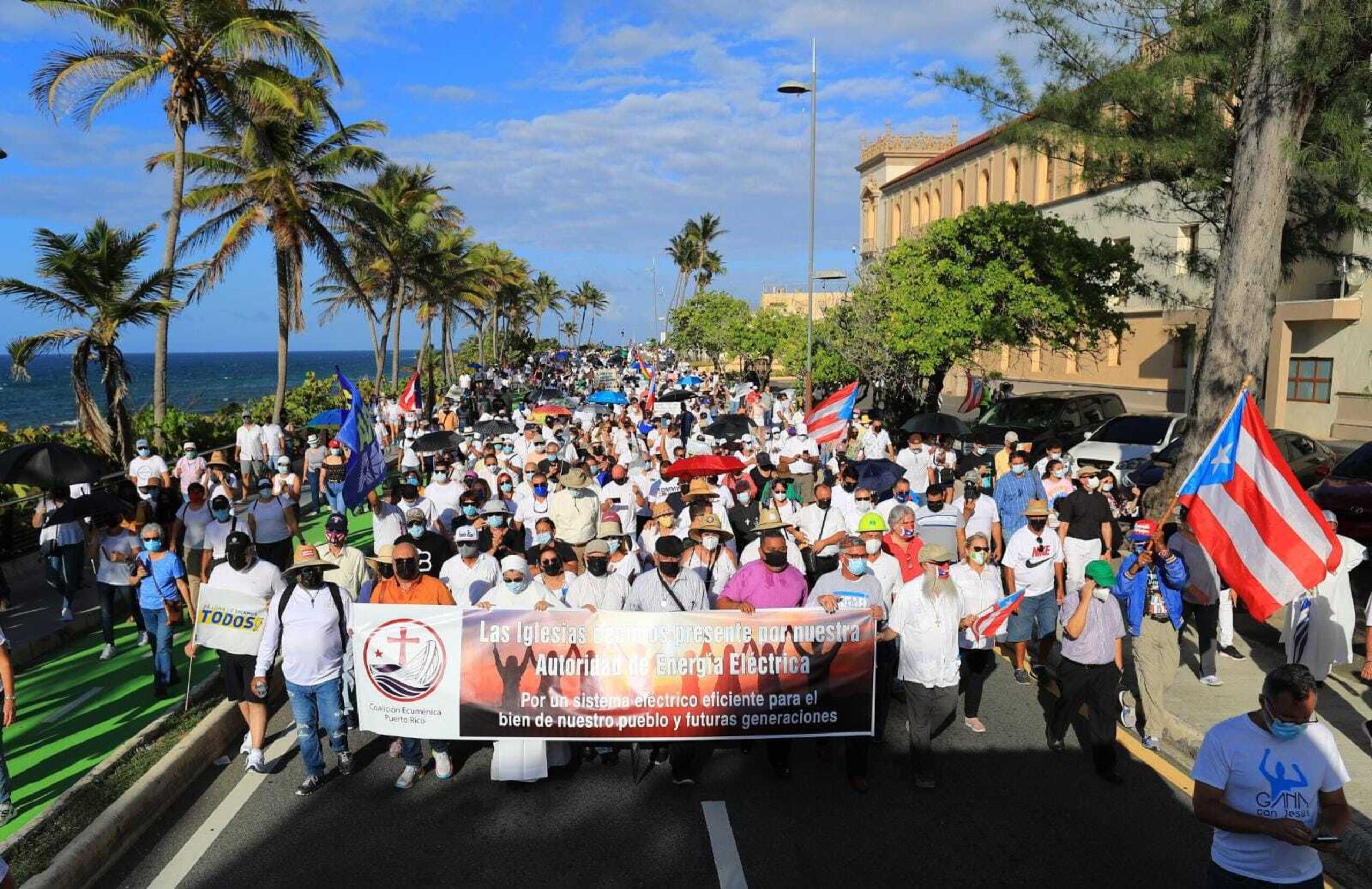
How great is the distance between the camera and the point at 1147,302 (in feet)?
87.0

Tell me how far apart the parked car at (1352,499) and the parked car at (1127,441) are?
13.0 feet

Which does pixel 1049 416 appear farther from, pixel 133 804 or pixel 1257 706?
pixel 133 804

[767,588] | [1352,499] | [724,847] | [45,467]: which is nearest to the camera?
[724,847]

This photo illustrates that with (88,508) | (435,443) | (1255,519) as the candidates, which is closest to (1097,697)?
(1255,519)

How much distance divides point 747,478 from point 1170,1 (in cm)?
931

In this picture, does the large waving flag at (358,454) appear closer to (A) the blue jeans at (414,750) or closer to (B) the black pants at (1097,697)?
(A) the blue jeans at (414,750)

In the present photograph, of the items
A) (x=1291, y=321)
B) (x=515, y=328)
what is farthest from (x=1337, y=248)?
(x=515, y=328)

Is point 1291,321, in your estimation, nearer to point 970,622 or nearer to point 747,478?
point 747,478

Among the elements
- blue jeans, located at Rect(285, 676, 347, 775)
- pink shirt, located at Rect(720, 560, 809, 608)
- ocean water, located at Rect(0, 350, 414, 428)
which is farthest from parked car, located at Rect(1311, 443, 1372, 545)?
ocean water, located at Rect(0, 350, 414, 428)

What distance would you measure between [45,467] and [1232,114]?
1727cm

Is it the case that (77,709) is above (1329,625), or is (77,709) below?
below

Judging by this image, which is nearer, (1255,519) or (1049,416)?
(1255,519)

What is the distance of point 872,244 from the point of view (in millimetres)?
69625

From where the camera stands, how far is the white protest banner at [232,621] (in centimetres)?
694
